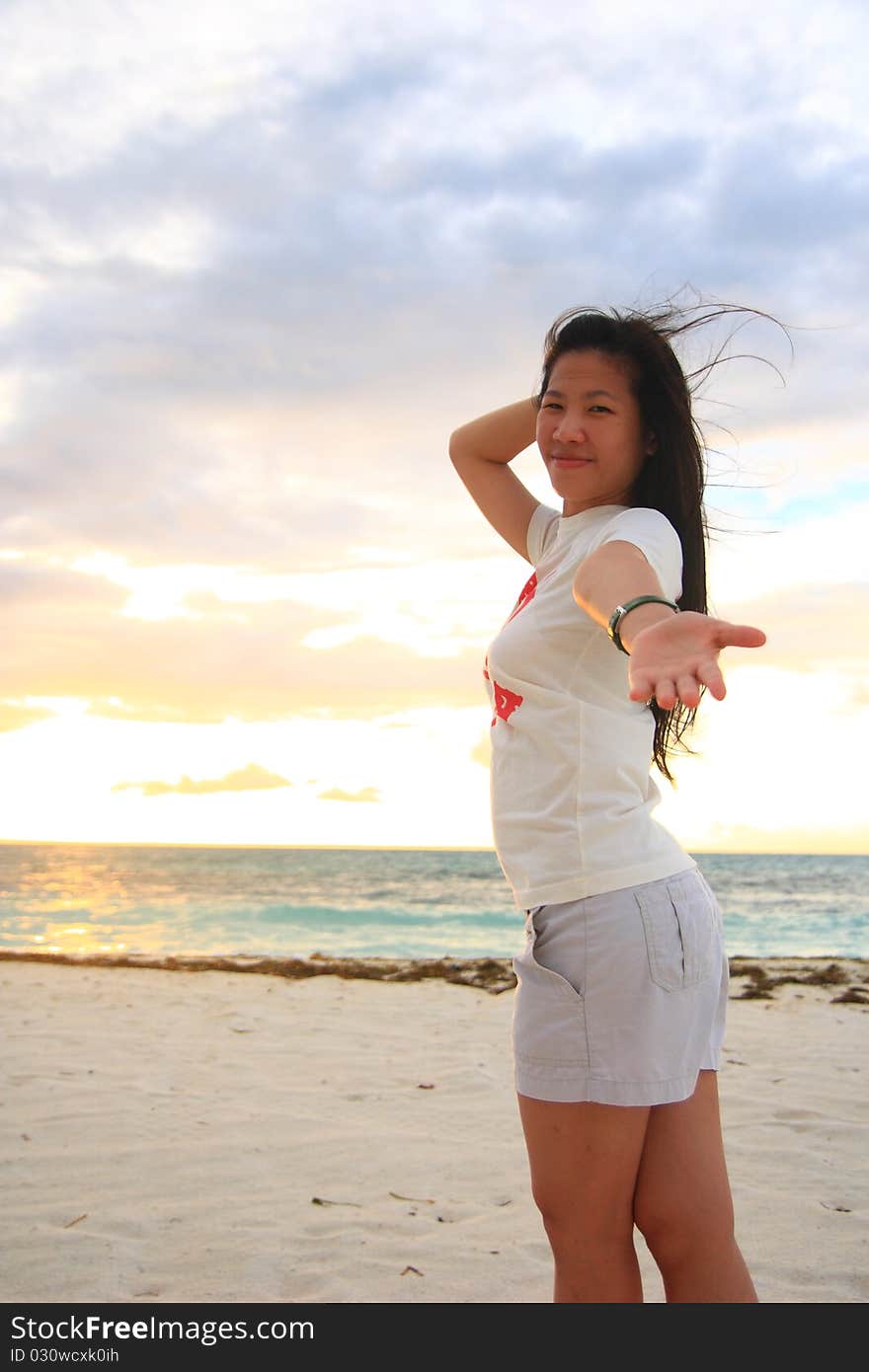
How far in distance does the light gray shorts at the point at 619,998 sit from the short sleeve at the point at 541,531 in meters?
0.83

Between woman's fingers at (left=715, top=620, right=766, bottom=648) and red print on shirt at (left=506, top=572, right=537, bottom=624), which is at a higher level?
red print on shirt at (left=506, top=572, right=537, bottom=624)

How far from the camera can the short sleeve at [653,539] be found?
5.33 feet

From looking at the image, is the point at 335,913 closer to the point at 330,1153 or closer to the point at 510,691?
the point at 330,1153

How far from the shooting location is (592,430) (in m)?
1.88

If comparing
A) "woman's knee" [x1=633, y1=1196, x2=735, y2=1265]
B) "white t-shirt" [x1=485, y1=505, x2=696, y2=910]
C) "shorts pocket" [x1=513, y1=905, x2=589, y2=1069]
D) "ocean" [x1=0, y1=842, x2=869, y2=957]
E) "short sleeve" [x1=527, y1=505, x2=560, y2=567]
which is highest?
"short sleeve" [x1=527, y1=505, x2=560, y2=567]

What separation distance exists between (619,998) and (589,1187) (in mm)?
316

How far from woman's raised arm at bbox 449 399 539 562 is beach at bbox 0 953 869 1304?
2.18 m

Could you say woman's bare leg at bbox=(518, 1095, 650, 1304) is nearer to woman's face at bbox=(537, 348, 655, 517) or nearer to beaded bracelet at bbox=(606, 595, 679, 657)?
beaded bracelet at bbox=(606, 595, 679, 657)

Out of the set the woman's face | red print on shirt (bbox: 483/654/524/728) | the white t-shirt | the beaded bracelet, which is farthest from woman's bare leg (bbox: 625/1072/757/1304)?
the woman's face

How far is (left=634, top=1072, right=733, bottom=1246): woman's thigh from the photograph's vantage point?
1.67 metres

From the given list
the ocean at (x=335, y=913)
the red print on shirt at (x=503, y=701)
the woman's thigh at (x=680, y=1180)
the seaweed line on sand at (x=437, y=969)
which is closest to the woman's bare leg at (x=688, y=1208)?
the woman's thigh at (x=680, y=1180)

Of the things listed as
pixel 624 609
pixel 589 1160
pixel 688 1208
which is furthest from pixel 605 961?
pixel 624 609
